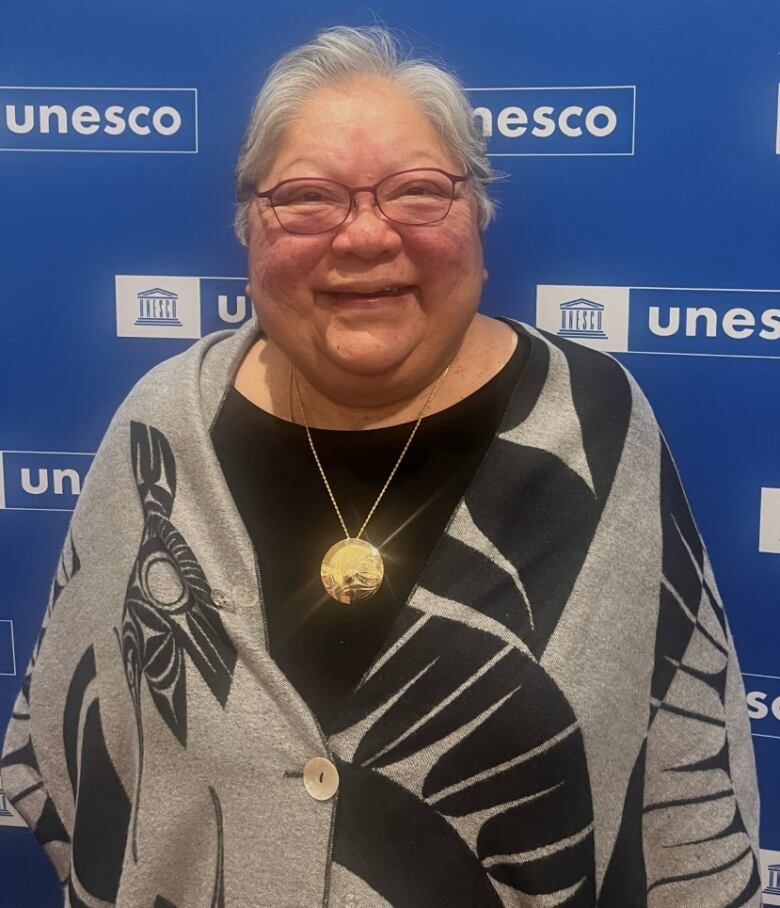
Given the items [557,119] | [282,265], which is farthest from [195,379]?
[557,119]

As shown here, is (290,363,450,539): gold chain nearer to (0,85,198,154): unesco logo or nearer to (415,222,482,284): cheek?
(415,222,482,284): cheek

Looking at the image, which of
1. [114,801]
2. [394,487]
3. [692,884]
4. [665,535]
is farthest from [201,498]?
[692,884]

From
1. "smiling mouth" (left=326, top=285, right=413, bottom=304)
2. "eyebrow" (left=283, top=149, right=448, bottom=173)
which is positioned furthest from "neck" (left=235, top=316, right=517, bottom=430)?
"eyebrow" (left=283, top=149, right=448, bottom=173)

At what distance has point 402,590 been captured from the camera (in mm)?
1308

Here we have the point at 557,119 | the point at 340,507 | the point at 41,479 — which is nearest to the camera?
the point at 340,507

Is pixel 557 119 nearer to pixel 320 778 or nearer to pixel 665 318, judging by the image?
pixel 665 318

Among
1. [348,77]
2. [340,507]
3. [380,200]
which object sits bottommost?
[340,507]

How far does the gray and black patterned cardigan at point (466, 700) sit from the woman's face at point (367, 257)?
0.18 m

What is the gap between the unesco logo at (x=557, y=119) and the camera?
1606mm

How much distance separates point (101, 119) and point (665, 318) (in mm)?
1048

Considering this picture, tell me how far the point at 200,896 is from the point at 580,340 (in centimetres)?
104

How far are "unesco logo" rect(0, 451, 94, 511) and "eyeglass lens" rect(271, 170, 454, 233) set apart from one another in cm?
86

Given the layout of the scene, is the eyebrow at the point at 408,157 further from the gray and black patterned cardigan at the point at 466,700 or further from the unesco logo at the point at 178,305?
the unesco logo at the point at 178,305

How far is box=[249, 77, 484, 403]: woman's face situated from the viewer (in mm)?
1254
